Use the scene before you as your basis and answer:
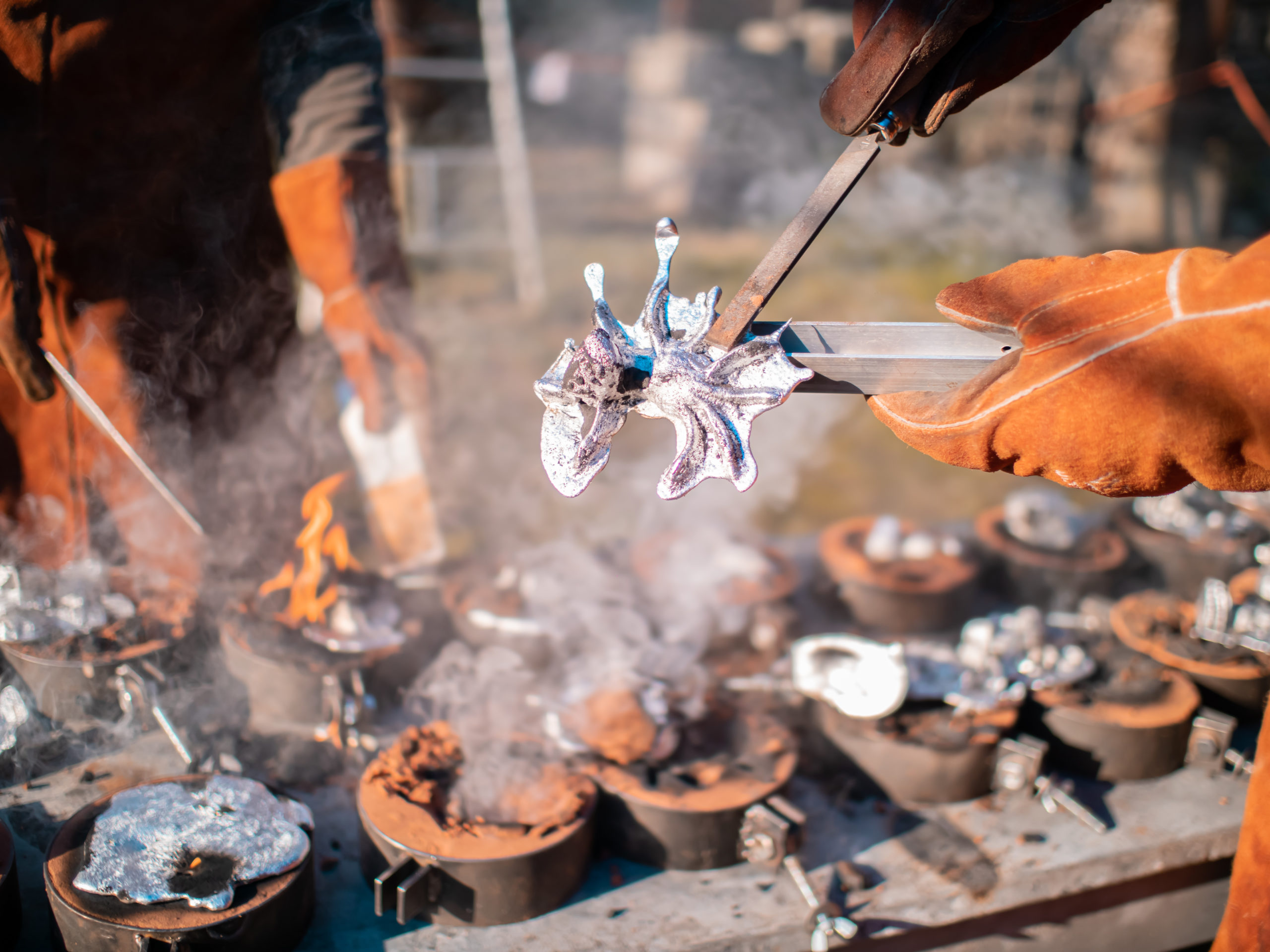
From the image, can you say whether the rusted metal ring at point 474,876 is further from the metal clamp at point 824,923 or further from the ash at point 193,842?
the metal clamp at point 824,923

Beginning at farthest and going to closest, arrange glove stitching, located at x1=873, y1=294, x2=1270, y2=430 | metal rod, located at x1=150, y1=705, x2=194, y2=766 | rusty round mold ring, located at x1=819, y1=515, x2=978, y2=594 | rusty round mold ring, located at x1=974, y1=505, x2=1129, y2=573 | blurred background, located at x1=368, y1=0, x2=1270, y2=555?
1. blurred background, located at x1=368, y1=0, x2=1270, y2=555
2. rusty round mold ring, located at x1=974, y1=505, x2=1129, y2=573
3. rusty round mold ring, located at x1=819, y1=515, x2=978, y2=594
4. metal rod, located at x1=150, y1=705, x2=194, y2=766
5. glove stitching, located at x1=873, y1=294, x2=1270, y2=430

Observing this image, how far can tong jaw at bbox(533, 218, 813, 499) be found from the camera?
5.35ft

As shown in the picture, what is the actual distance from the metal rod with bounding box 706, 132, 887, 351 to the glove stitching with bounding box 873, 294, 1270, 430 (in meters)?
0.45

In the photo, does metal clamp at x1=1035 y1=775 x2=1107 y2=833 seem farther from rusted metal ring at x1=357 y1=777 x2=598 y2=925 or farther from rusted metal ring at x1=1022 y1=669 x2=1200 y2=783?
rusted metal ring at x1=357 y1=777 x2=598 y2=925

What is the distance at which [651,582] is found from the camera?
146 inches

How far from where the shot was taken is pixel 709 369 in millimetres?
1652

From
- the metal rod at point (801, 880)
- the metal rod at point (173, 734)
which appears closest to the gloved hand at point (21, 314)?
the metal rod at point (173, 734)

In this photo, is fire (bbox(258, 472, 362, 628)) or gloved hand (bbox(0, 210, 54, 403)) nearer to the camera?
gloved hand (bbox(0, 210, 54, 403))

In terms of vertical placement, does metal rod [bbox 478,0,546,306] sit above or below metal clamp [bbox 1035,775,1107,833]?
above

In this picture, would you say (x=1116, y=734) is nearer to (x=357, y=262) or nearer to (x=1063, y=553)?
(x=1063, y=553)

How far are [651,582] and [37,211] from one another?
2666 mm

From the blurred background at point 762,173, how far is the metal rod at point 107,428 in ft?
11.5

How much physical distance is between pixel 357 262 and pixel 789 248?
2.46 metres

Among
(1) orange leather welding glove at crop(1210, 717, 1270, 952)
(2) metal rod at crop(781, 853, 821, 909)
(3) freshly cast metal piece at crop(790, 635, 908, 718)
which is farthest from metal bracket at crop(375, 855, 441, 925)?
(1) orange leather welding glove at crop(1210, 717, 1270, 952)
